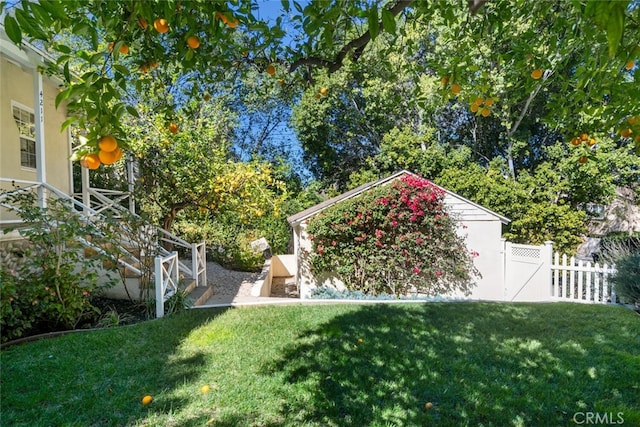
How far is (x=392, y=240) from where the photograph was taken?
8133 mm

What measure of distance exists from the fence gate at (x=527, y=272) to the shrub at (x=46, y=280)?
8508 millimetres

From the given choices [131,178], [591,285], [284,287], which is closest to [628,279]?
[591,285]

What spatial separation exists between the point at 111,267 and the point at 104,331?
162 centimetres

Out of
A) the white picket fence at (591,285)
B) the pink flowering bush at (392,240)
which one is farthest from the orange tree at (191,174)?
the white picket fence at (591,285)

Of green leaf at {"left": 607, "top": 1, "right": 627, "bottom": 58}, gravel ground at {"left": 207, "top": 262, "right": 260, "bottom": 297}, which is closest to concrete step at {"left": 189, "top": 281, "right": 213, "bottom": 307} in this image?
gravel ground at {"left": 207, "top": 262, "right": 260, "bottom": 297}

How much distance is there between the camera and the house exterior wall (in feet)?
18.9

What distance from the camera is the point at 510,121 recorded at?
12.5 meters

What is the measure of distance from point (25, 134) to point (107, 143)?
22.8 feet

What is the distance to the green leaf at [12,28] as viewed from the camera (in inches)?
54.0

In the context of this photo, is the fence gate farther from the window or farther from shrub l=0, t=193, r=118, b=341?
the window

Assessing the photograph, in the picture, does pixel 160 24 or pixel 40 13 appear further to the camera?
pixel 160 24

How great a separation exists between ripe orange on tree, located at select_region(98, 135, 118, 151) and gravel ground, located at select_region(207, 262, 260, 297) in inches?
254

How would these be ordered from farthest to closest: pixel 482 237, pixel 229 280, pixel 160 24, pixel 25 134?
pixel 229 280 → pixel 482 237 → pixel 25 134 → pixel 160 24

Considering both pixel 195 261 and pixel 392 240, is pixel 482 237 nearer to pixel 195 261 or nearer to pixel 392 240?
pixel 392 240
